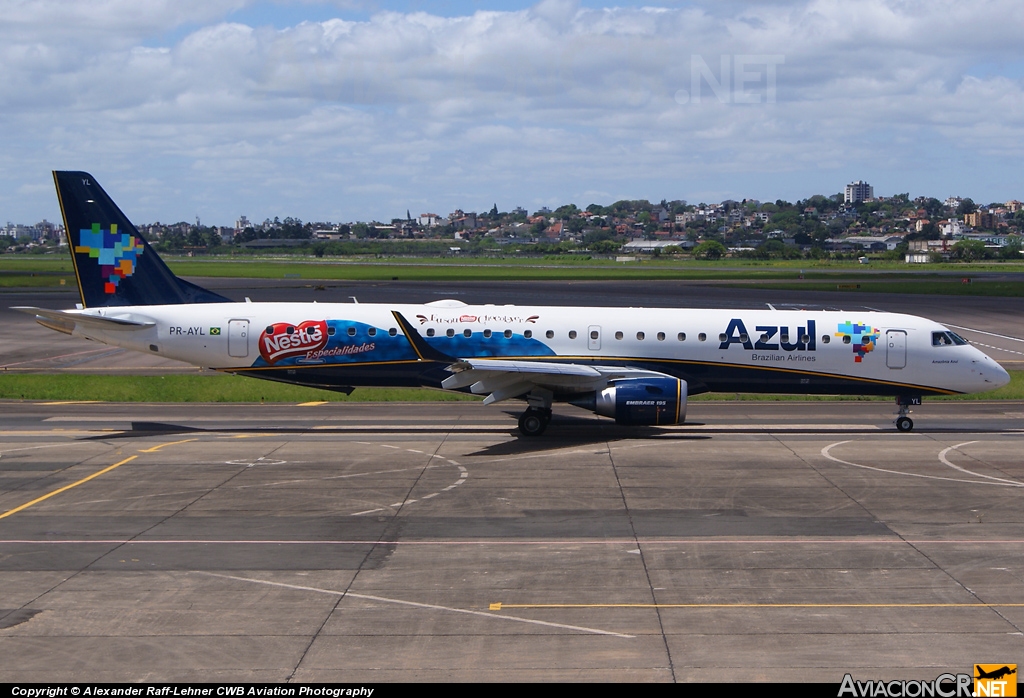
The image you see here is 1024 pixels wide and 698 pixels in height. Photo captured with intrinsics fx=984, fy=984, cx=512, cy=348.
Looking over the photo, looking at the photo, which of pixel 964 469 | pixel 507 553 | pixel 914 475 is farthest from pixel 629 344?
pixel 507 553

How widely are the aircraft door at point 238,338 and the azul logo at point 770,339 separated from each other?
15.7 metres

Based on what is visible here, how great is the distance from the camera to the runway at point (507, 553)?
558 inches

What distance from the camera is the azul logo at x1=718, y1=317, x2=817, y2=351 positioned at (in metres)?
32.4

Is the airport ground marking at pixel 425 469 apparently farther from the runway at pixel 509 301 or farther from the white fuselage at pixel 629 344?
the runway at pixel 509 301

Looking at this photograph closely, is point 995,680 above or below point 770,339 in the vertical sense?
below

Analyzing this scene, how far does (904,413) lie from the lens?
108 feet

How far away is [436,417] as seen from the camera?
116 ft

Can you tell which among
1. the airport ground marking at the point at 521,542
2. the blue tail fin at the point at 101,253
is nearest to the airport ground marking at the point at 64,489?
the airport ground marking at the point at 521,542

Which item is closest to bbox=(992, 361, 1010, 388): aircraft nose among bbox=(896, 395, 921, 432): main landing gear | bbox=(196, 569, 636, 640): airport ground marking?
bbox=(896, 395, 921, 432): main landing gear

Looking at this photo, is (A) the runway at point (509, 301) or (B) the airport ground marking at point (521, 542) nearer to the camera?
(B) the airport ground marking at point (521, 542)

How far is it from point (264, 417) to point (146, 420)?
403 centimetres

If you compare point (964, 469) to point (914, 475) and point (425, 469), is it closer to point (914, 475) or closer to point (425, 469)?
point (914, 475)

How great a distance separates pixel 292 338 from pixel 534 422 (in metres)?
8.58

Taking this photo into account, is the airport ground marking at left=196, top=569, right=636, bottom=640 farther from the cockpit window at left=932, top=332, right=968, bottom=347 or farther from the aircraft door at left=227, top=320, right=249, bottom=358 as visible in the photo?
the cockpit window at left=932, top=332, right=968, bottom=347
